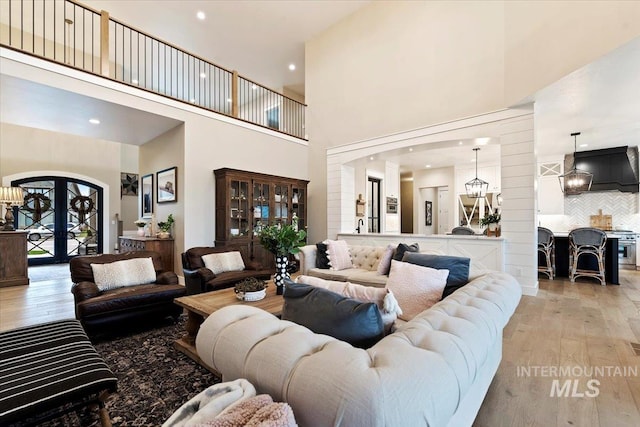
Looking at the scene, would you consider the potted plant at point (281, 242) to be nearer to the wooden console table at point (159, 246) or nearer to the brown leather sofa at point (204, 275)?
the brown leather sofa at point (204, 275)

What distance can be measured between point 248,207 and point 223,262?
1693 millimetres

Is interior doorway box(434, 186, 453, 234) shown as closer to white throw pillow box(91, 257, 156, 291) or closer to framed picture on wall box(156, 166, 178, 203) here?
framed picture on wall box(156, 166, 178, 203)

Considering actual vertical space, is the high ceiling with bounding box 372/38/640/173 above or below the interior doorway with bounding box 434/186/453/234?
above

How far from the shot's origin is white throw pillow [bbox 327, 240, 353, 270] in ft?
13.8

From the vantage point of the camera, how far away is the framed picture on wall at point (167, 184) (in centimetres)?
541

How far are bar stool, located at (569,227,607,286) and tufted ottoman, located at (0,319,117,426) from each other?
23.0 feet

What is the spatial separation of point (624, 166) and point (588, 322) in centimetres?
601

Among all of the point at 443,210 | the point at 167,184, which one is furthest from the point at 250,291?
the point at 443,210

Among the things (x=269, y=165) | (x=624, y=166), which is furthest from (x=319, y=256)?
(x=624, y=166)

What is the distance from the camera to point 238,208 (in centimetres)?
566

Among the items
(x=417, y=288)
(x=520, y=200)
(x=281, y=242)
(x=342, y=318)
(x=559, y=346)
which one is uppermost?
(x=520, y=200)

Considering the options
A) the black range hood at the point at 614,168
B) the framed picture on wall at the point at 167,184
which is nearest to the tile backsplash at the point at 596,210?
the black range hood at the point at 614,168

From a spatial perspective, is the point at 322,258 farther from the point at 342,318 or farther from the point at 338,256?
the point at 342,318

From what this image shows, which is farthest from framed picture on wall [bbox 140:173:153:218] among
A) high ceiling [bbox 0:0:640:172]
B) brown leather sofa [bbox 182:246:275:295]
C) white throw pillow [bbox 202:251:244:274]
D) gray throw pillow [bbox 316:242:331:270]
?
gray throw pillow [bbox 316:242:331:270]
